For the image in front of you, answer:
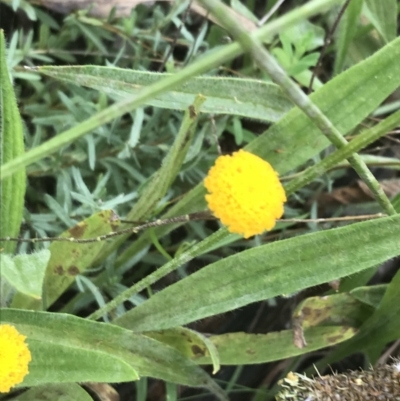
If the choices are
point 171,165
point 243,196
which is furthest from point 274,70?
point 171,165

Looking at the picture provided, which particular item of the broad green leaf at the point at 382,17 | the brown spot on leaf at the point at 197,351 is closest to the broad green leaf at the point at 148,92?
the brown spot on leaf at the point at 197,351

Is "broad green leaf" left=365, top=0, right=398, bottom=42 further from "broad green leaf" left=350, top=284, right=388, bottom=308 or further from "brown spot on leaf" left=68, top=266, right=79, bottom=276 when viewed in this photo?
"brown spot on leaf" left=68, top=266, right=79, bottom=276

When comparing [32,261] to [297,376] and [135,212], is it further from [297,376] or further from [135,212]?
[297,376]

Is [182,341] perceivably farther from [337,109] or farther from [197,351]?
[337,109]

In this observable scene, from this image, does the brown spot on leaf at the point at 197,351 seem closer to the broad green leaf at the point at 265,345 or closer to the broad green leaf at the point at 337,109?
the broad green leaf at the point at 265,345

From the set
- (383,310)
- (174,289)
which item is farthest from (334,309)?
(174,289)

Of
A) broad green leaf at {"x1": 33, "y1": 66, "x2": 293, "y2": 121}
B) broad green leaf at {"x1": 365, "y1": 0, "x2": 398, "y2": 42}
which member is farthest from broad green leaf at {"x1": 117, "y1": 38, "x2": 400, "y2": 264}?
broad green leaf at {"x1": 365, "y1": 0, "x2": 398, "y2": 42}
